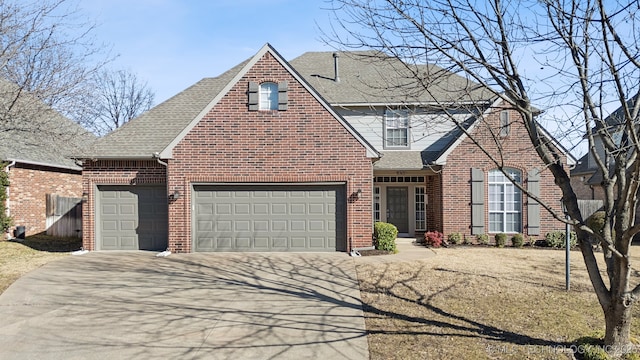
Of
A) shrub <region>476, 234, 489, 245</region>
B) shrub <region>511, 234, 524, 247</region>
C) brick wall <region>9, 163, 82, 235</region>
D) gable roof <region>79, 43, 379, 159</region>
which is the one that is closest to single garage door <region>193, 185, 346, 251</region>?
gable roof <region>79, 43, 379, 159</region>

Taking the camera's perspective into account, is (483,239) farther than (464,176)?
No

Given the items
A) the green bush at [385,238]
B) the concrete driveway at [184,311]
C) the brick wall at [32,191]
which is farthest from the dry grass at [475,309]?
the brick wall at [32,191]

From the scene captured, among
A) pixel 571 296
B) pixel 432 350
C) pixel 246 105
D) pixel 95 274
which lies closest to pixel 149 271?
pixel 95 274

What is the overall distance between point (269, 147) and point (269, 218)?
7.09ft

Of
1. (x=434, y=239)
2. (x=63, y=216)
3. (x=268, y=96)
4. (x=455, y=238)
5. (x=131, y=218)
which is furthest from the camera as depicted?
(x=63, y=216)

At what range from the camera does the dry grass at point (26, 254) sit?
9827 mm

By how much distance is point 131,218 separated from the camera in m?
13.5

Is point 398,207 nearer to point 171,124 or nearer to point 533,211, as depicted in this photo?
point 533,211

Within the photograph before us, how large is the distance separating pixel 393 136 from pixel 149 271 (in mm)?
10603

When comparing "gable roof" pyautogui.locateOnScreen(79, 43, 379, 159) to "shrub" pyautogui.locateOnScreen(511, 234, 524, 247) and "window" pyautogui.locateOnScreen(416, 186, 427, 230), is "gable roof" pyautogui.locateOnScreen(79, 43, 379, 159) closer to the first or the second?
"window" pyautogui.locateOnScreen(416, 186, 427, 230)

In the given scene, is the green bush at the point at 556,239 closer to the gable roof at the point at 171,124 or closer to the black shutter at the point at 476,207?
the black shutter at the point at 476,207

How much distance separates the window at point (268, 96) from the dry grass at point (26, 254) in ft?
24.2

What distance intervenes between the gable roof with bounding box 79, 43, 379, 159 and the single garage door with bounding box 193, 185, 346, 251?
6.22ft

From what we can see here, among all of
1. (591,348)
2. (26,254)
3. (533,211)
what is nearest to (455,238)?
(533,211)
